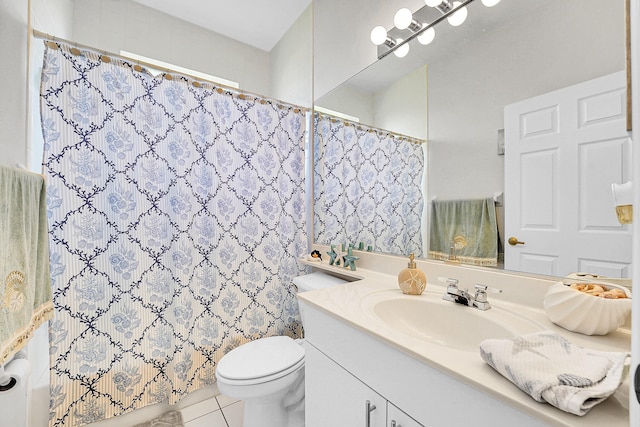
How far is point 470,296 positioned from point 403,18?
1.27 meters

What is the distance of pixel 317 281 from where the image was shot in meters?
1.55

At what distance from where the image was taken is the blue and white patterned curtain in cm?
121

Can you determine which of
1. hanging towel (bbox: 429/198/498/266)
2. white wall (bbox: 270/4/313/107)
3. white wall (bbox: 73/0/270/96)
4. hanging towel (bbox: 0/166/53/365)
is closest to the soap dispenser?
hanging towel (bbox: 429/198/498/266)

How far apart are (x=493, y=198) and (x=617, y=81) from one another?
1.41 ft

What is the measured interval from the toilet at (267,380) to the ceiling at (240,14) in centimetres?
205

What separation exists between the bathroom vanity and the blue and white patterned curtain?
0.81 metres

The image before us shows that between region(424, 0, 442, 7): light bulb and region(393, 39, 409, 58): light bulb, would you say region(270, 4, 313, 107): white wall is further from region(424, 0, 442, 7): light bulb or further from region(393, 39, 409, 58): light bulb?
region(424, 0, 442, 7): light bulb

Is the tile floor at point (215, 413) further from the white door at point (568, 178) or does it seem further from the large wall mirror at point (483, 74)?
the white door at point (568, 178)

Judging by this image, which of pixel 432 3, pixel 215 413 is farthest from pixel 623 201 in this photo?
pixel 215 413

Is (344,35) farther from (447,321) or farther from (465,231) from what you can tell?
(447,321)

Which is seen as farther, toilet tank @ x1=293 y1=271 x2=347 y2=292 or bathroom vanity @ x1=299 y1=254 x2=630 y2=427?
toilet tank @ x1=293 y1=271 x2=347 y2=292

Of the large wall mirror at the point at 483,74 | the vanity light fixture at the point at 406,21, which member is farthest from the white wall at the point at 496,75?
the vanity light fixture at the point at 406,21

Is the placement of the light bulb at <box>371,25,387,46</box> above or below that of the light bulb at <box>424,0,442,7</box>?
above

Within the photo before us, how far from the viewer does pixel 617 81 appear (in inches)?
27.9
